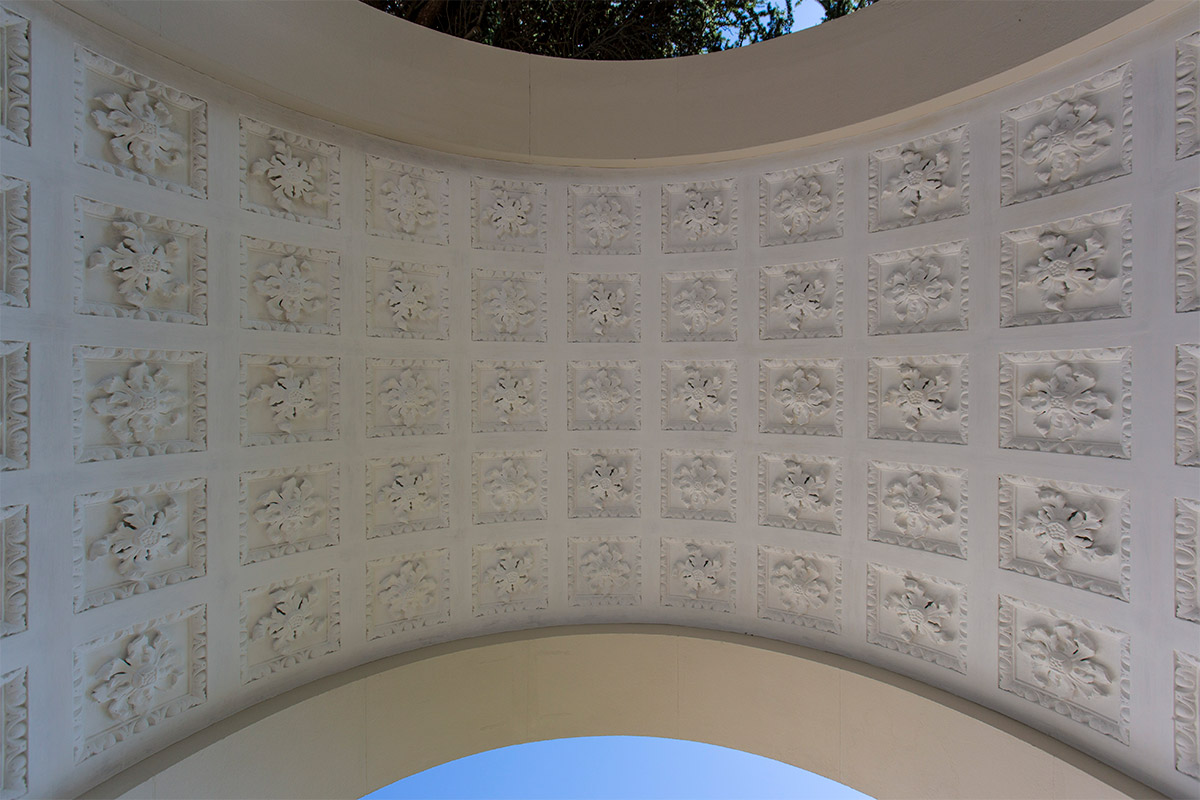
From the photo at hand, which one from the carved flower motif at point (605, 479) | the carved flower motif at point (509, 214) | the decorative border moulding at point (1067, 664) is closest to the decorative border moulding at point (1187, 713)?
the decorative border moulding at point (1067, 664)

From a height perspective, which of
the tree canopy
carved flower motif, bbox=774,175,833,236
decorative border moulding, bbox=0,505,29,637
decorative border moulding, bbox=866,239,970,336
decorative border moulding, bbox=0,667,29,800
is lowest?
decorative border moulding, bbox=0,667,29,800

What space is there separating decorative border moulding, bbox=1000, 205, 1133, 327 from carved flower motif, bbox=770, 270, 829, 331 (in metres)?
1.93

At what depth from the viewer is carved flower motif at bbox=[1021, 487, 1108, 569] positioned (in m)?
5.57

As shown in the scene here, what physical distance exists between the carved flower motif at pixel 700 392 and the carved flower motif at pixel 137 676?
6.65 meters

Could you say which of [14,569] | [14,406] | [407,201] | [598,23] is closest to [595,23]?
[598,23]

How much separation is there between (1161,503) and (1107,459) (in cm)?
53

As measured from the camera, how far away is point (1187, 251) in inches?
194

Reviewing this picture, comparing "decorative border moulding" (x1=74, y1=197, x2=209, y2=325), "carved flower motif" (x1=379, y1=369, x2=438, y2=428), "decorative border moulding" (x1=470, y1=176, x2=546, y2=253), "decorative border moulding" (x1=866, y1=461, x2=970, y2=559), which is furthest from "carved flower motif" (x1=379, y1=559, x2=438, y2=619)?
"decorative border moulding" (x1=866, y1=461, x2=970, y2=559)

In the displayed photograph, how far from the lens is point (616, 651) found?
7.76 meters

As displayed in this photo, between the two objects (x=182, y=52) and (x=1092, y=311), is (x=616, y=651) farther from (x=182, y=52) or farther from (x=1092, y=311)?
(x=182, y=52)

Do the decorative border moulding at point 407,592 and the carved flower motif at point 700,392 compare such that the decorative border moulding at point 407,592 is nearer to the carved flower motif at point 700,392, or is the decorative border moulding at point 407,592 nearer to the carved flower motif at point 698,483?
the carved flower motif at point 698,483

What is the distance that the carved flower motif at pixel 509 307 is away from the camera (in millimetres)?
7617

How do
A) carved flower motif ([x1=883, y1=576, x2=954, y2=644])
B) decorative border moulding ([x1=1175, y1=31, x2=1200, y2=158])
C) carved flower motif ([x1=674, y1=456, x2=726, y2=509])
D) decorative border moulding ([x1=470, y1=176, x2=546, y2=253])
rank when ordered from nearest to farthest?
decorative border moulding ([x1=1175, y1=31, x2=1200, y2=158])
carved flower motif ([x1=883, y1=576, x2=954, y2=644])
decorative border moulding ([x1=470, y1=176, x2=546, y2=253])
carved flower motif ([x1=674, y1=456, x2=726, y2=509])

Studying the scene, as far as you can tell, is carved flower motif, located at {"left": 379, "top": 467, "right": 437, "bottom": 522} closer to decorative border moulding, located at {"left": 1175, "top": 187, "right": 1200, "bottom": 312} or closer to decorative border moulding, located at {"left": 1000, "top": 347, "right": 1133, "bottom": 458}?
decorative border moulding, located at {"left": 1000, "top": 347, "right": 1133, "bottom": 458}
